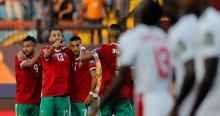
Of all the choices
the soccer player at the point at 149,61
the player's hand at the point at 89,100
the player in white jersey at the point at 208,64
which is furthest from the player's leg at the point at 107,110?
the player in white jersey at the point at 208,64

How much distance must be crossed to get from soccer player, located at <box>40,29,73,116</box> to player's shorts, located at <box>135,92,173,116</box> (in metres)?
6.24

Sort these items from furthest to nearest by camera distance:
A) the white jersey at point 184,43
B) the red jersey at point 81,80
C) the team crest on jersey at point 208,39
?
the red jersey at point 81,80
the white jersey at point 184,43
the team crest on jersey at point 208,39

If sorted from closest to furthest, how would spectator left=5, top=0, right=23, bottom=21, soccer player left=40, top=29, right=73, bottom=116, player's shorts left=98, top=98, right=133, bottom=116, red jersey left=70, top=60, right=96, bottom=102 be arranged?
player's shorts left=98, top=98, right=133, bottom=116, soccer player left=40, top=29, right=73, bottom=116, red jersey left=70, top=60, right=96, bottom=102, spectator left=5, top=0, right=23, bottom=21

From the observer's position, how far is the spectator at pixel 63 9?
2547 cm

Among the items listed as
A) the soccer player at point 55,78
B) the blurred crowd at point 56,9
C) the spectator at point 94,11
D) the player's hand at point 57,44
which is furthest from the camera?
the blurred crowd at point 56,9

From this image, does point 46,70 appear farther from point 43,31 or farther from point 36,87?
point 43,31

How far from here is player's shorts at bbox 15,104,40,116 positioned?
15.9 m

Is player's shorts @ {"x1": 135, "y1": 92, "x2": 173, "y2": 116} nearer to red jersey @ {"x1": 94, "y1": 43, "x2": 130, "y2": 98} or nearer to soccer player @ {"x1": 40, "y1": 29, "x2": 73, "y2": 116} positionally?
red jersey @ {"x1": 94, "y1": 43, "x2": 130, "y2": 98}

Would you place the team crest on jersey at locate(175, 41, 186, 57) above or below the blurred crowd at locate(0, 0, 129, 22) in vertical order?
above

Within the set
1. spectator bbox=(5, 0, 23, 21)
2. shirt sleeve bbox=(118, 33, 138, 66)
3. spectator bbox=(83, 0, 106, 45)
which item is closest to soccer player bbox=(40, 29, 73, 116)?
shirt sleeve bbox=(118, 33, 138, 66)

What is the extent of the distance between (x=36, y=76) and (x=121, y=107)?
1659 millimetres

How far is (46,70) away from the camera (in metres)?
15.5

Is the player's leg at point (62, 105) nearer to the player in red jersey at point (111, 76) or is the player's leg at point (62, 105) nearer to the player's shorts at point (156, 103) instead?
the player in red jersey at point (111, 76)

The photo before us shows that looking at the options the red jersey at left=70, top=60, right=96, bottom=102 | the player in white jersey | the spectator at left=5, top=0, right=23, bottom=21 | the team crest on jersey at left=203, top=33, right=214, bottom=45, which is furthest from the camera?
the spectator at left=5, top=0, right=23, bottom=21
